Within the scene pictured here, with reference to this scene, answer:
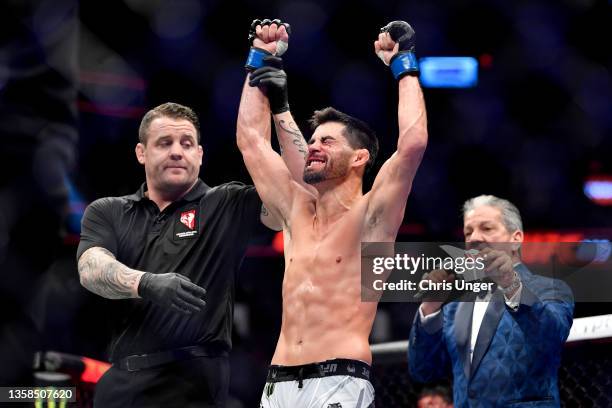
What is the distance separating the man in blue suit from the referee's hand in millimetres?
610

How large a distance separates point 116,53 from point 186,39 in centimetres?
34

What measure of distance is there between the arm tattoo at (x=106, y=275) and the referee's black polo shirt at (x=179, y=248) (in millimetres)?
60

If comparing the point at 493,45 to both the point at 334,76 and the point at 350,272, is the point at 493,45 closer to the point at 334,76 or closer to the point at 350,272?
the point at 334,76

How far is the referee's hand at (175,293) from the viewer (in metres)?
1.92

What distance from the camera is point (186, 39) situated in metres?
3.56

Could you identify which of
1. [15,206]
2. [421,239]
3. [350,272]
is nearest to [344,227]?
[350,272]

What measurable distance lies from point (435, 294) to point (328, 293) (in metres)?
0.38

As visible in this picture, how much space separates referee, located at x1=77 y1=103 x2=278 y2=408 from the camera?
207cm

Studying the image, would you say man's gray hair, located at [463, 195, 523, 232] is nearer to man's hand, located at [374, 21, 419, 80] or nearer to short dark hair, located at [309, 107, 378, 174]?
short dark hair, located at [309, 107, 378, 174]

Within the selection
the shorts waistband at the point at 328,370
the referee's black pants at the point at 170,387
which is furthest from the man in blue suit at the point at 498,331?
the referee's black pants at the point at 170,387

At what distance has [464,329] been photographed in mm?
2344
